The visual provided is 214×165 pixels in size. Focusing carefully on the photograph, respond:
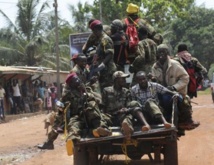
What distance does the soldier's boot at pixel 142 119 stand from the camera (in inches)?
242

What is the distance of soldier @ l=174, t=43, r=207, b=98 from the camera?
8391 millimetres

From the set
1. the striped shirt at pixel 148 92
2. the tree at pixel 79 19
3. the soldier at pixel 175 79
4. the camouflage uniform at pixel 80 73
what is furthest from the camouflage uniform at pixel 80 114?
the tree at pixel 79 19

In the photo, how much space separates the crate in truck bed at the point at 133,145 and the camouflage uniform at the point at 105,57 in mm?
1501

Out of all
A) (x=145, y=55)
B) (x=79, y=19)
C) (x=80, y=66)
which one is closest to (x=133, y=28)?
(x=145, y=55)

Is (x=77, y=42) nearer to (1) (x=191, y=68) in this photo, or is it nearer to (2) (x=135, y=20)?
(2) (x=135, y=20)

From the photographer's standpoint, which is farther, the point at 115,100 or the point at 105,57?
the point at 105,57

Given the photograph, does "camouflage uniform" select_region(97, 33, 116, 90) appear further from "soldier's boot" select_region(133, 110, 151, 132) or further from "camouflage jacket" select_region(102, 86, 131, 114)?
"soldier's boot" select_region(133, 110, 151, 132)

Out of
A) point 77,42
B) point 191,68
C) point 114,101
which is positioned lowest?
point 114,101

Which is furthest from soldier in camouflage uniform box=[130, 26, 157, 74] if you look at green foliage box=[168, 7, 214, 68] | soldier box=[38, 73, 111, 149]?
green foliage box=[168, 7, 214, 68]

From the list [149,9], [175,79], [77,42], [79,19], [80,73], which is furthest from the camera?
[79,19]

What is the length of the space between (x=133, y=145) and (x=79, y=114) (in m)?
0.91

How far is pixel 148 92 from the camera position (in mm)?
7039

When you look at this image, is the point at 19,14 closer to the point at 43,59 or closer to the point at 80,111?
the point at 43,59

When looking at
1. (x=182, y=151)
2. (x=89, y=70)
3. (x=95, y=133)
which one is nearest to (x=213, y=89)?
(x=182, y=151)
